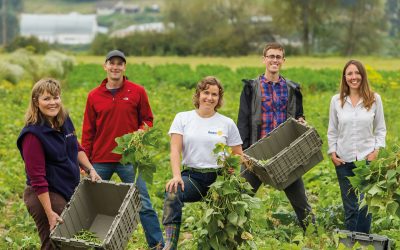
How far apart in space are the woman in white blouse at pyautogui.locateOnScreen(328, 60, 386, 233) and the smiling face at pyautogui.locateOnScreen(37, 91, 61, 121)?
2585mm

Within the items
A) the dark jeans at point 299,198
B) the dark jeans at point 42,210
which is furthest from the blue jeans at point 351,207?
the dark jeans at point 42,210

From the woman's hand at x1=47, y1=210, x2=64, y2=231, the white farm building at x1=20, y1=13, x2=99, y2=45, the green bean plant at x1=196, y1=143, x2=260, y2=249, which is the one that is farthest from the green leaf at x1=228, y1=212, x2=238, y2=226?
the white farm building at x1=20, y1=13, x2=99, y2=45

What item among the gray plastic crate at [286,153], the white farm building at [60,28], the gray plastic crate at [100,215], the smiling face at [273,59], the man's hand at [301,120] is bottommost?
the white farm building at [60,28]

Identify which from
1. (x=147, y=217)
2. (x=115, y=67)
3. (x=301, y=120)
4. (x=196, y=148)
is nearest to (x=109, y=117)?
(x=115, y=67)

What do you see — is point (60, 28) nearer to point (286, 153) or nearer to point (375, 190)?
point (286, 153)

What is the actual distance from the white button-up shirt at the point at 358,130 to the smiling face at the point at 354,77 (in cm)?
14

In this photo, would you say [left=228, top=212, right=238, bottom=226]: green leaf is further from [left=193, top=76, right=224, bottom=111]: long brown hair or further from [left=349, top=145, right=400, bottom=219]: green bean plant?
[left=193, top=76, right=224, bottom=111]: long brown hair

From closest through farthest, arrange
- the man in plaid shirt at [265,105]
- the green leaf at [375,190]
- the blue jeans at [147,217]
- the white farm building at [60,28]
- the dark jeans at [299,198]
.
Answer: the green leaf at [375,190] < the blue jeans at [147,217] < the man in plaid shirt at [265,105] < the dark jeans at [299,198] < the white farm building at [60,28]

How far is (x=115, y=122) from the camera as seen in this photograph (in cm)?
686

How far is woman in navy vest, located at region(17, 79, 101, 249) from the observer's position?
5547mm

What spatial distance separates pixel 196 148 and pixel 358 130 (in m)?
1.56

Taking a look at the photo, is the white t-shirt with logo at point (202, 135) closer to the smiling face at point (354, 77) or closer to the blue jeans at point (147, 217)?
the blue jeans at point (147, 217)

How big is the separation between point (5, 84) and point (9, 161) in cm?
1472

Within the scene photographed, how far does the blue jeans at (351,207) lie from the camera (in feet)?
22.7
